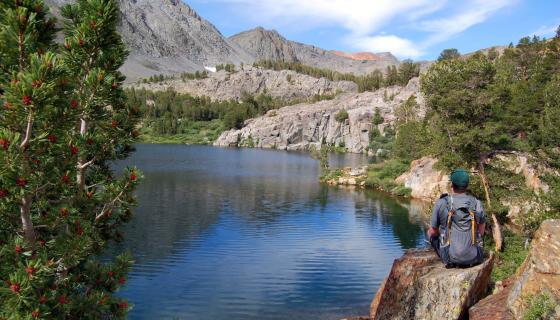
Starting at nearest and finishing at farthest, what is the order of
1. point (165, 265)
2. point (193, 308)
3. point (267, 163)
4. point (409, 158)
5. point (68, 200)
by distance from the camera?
point (68, 200) → point (193, 308) → point (165, 265) → point (409, 158) → point (267, 163)

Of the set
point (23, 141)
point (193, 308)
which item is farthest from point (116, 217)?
point (193, 308)

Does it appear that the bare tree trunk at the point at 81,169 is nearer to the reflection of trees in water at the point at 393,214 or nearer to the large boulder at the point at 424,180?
the reflection of trees in water at the point at 393,214

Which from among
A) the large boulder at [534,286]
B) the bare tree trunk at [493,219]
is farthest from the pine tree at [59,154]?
the bare tree trunk at [493,219]

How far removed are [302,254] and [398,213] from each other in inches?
967

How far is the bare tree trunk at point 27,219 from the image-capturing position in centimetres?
916

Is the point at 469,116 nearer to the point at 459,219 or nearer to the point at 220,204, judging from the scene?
the point at 459,219

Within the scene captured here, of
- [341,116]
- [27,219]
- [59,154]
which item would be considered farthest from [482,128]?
[341,116]

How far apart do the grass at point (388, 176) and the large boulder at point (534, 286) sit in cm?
6392

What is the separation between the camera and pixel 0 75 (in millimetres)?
9289

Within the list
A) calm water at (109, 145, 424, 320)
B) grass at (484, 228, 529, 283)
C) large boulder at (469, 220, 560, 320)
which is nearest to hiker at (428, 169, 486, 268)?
large boulder at (469, 220, 560, 320)

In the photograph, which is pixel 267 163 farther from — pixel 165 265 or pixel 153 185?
pixel 165 265

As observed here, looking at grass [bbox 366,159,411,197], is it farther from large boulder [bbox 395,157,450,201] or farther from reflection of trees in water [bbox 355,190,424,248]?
reflection of trees in water [bbox 355,190,424,248]

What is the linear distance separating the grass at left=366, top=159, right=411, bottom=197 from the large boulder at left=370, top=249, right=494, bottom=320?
63.0 m

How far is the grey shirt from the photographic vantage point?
36.9ft
